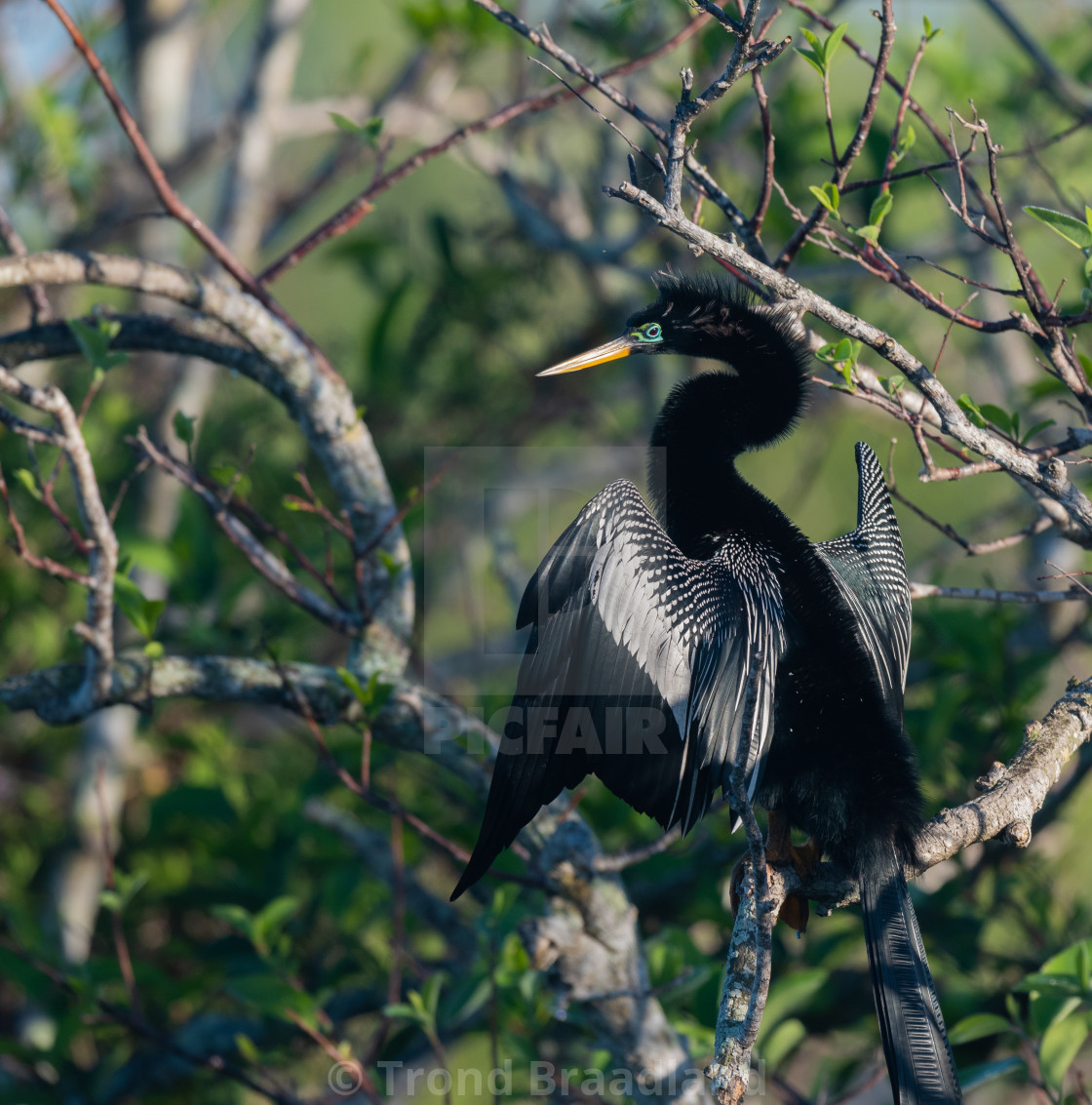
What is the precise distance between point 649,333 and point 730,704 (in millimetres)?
910

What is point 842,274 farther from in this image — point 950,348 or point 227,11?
point 227,11

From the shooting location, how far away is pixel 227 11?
6.28 m

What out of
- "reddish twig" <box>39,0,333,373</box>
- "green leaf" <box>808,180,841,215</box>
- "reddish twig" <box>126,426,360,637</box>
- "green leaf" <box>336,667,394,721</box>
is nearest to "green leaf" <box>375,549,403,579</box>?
"reddish twig" <box>126,426,360,637</box>

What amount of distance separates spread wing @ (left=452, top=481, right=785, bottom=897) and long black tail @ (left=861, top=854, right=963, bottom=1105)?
30 centimetres

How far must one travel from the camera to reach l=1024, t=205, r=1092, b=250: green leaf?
1731 mm

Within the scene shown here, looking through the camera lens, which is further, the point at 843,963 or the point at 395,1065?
the point at 843,963

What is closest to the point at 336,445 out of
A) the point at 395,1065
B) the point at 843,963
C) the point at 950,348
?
the point at 395,1065

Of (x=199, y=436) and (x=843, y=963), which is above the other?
(x=199, y=436)

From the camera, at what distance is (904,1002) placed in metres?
1.83

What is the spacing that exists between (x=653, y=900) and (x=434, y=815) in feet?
2.39

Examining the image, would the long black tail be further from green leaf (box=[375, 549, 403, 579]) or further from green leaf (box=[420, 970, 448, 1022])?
green leaf (box=[375, 549, 403, 579])

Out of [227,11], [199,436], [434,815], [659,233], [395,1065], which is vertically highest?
[227,11]

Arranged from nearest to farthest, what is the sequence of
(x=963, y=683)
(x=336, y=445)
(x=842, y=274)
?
(x=336, y=445) → (x=963, y=683) → (x=842, y=274)

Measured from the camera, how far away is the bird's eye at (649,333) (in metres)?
2.41
